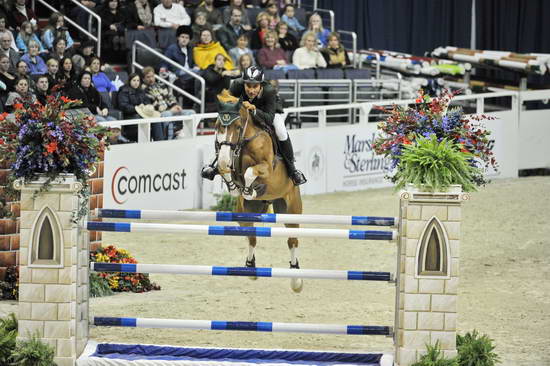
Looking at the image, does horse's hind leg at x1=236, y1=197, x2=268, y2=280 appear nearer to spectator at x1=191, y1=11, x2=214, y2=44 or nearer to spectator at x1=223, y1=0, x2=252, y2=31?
spectator at x1=191, y1=11, x2=214, y2=44

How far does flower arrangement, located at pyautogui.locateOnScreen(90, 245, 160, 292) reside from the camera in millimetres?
10172

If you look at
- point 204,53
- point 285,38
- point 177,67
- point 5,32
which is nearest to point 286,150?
point 5,32

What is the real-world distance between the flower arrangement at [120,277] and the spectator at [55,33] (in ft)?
18.7

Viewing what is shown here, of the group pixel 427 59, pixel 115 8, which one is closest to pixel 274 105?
pixel 115 8

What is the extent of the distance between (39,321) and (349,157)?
9.64 m

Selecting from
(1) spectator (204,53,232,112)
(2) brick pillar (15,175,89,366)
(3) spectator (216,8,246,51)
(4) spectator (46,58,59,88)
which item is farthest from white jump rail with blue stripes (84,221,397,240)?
(3) spectator (216,8,246,51)

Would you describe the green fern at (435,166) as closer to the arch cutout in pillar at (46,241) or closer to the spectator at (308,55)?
the arch cutout in pillar at (46,241)

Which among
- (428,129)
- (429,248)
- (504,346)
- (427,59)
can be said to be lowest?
(504,346)

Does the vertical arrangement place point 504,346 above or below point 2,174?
below

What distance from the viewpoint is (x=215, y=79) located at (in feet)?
53.6

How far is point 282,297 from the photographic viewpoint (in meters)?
10.3

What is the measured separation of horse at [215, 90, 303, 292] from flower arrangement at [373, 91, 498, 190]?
4.95ft

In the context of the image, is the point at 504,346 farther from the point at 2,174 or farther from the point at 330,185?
the point at 330,185

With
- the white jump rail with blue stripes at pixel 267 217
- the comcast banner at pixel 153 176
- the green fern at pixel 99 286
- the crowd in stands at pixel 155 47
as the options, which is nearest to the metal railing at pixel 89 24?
the crowd in stands at pixel 155 47
